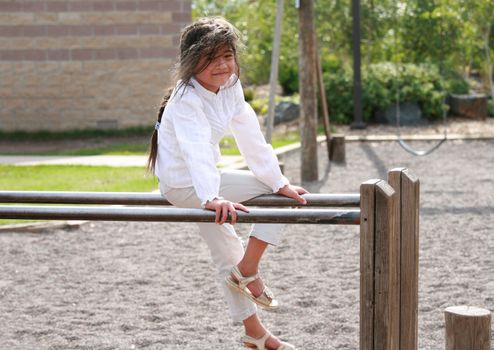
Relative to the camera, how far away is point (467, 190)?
884 centimetres

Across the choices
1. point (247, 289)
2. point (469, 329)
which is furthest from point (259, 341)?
point (469, 329)

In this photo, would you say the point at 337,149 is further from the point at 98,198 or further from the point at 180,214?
the point at 180,214

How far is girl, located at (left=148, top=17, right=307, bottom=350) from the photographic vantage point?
352 centimetres

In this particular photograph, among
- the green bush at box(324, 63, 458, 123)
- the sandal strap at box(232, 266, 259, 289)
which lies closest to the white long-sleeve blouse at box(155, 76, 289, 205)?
the sandal strap at box(232, 266, 259, 289)

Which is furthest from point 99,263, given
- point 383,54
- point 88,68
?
point 383,54

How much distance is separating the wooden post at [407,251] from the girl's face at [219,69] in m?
0.74

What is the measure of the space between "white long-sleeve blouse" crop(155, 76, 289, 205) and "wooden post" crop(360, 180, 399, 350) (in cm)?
53

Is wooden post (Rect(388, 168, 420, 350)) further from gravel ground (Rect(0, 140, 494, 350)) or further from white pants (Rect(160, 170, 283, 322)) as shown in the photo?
gravel ground (Rect(0, 140, 494, 350))

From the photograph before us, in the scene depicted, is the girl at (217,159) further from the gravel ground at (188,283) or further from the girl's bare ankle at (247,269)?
the gravel ground at (188,283)

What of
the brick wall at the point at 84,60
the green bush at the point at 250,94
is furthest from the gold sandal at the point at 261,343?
the green bush at the point at 250,94

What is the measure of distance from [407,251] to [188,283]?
258 centimetres

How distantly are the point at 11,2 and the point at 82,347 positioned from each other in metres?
10.8

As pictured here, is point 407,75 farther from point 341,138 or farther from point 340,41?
point 341,138

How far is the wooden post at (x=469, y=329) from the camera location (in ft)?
10.5
